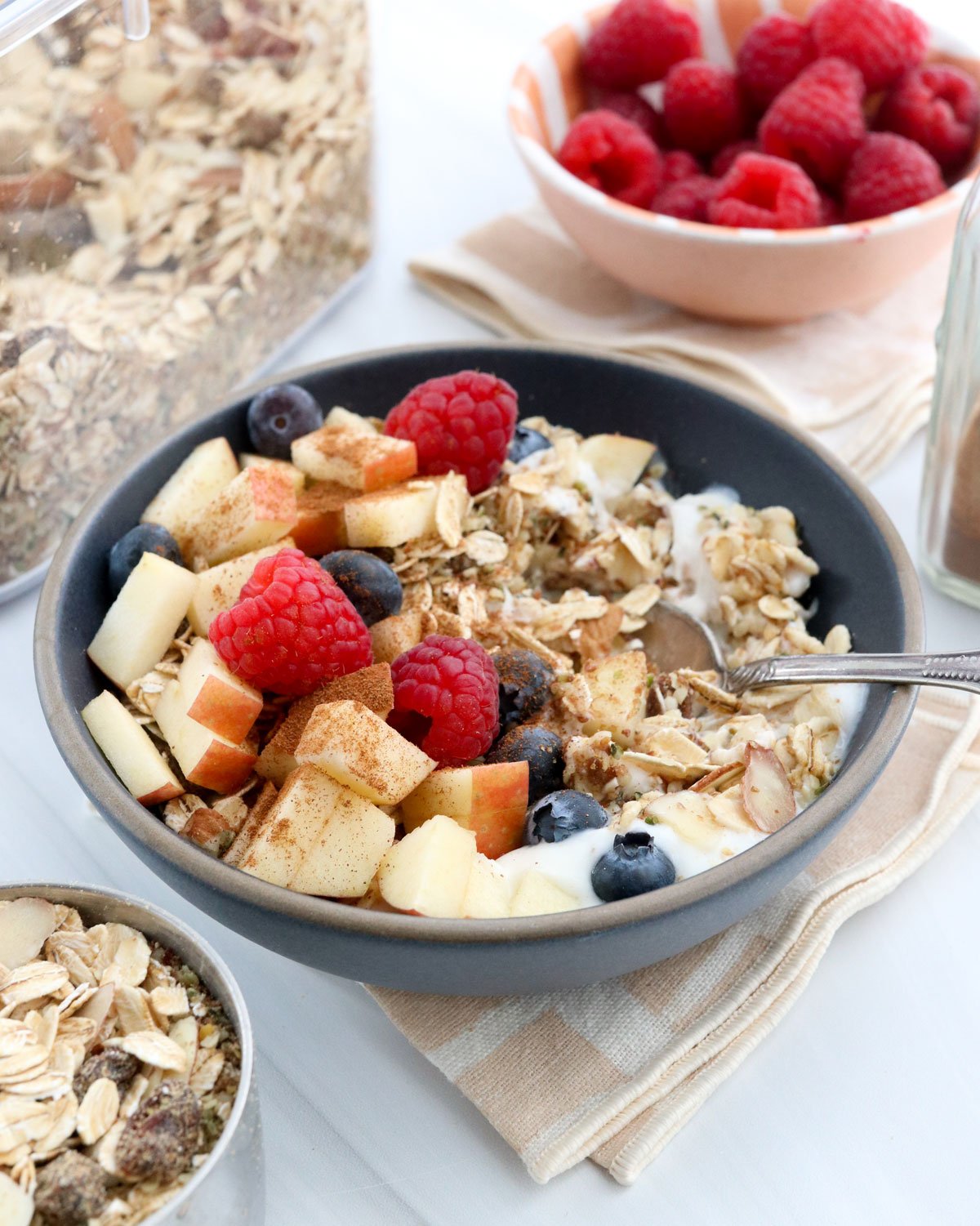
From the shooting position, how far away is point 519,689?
87cm

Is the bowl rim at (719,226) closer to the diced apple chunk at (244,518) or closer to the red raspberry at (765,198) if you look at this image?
the red raspberry at (765,198)

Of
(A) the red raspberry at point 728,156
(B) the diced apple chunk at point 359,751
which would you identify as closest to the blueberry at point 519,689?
(B) the diced apple chunk at point 359,751

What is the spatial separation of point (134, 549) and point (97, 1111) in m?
0.41

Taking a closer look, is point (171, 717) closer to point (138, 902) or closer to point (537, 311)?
point (138, 902)

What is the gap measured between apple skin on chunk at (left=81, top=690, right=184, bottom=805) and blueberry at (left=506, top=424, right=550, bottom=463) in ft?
1.21

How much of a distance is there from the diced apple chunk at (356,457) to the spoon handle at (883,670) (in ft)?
1.00

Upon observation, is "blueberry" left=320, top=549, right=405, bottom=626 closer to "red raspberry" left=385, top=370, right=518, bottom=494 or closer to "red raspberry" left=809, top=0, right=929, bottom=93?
"red raspberry" left=385, top=370, right=518, bottom=494

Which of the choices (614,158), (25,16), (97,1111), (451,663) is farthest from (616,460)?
(97,1111)

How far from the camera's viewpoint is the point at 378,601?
89cm

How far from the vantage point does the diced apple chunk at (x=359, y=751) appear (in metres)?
0.74

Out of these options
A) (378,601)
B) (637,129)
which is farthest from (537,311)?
(378,601)

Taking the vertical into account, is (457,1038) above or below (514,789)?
below

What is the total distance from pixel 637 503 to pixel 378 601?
27 centimetres

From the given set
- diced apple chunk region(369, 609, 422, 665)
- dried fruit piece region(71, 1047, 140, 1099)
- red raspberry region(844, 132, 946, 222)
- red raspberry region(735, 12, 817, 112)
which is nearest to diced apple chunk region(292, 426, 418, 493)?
diced apple chunk region(369, 609, 422, 665)
